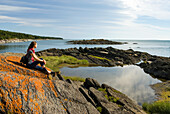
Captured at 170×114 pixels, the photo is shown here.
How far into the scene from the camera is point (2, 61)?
7836mm

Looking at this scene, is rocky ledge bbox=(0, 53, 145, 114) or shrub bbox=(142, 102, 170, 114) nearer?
rocky ledge bbox=(0, 53, 145, 114)

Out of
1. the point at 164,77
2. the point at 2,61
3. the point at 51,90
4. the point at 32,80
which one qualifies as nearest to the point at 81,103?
the point at 51,90

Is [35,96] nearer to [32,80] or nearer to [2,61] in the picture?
[32,80]

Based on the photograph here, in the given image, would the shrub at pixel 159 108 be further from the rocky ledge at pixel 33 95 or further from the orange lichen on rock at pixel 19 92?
the orange lichen on rock at pixel 19 92

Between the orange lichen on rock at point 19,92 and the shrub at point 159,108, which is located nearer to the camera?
the orange lichen on rock at point 19,92

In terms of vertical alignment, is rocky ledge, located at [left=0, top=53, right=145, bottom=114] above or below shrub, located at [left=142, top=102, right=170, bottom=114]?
above

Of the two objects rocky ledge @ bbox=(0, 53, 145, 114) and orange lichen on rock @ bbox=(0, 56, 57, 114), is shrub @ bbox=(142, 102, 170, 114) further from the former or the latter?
orange lichen on rock @ bbox=(0, 56, 57, 114)

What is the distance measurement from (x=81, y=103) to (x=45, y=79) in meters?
2.43

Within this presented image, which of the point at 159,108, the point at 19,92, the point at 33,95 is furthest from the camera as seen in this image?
the point at 159,108

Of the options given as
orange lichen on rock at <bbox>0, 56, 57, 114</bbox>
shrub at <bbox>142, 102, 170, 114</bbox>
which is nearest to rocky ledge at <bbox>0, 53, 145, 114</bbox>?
orange lichen on rock at <bbox>0, 56, 57, 114</bbox>

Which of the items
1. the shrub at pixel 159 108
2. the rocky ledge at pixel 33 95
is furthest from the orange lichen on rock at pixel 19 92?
the shrub at pixel 159 108

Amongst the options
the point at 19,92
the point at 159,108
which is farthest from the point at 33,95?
the point at 159,108

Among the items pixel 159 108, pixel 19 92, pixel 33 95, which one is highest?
pixel 19 92

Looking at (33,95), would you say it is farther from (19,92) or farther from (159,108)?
(159,108)
